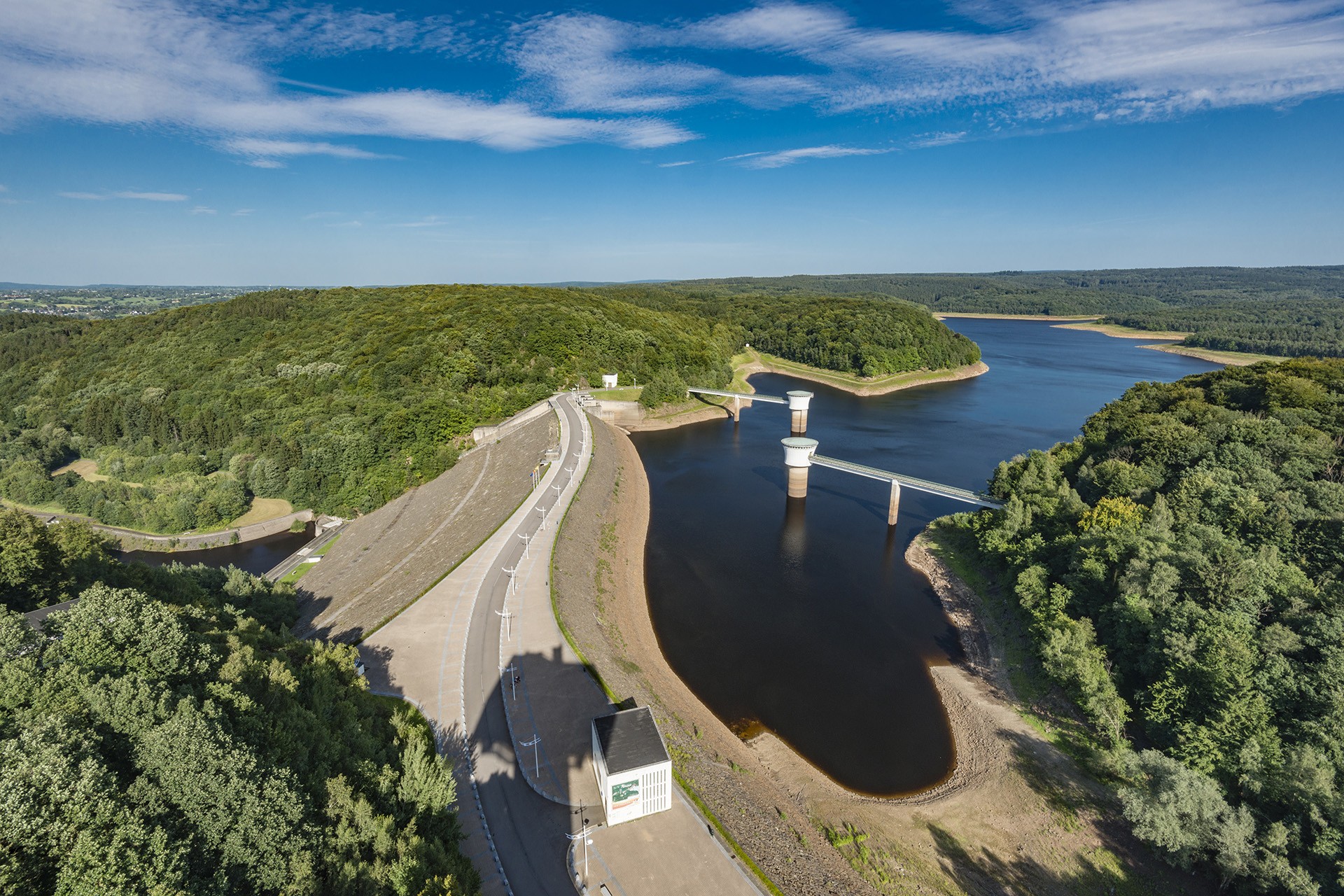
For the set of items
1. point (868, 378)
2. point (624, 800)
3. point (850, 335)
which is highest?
point (850, 335)

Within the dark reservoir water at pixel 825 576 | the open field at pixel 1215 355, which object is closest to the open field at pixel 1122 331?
the open field at pixel 1215 355

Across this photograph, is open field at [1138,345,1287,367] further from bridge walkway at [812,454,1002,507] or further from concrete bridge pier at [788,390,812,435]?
bridge walkway at [812,454,1002,507]

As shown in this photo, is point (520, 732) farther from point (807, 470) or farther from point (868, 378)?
point (868, 378)

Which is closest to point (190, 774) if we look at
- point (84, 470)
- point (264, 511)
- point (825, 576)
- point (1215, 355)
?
point (825, 576)

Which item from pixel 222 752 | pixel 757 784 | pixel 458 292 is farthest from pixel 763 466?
pixel 458 292

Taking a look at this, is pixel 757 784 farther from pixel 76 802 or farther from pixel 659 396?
pixel 659 396

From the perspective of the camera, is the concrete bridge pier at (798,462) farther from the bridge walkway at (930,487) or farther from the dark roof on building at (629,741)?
the dark roof on building at (629,741)
